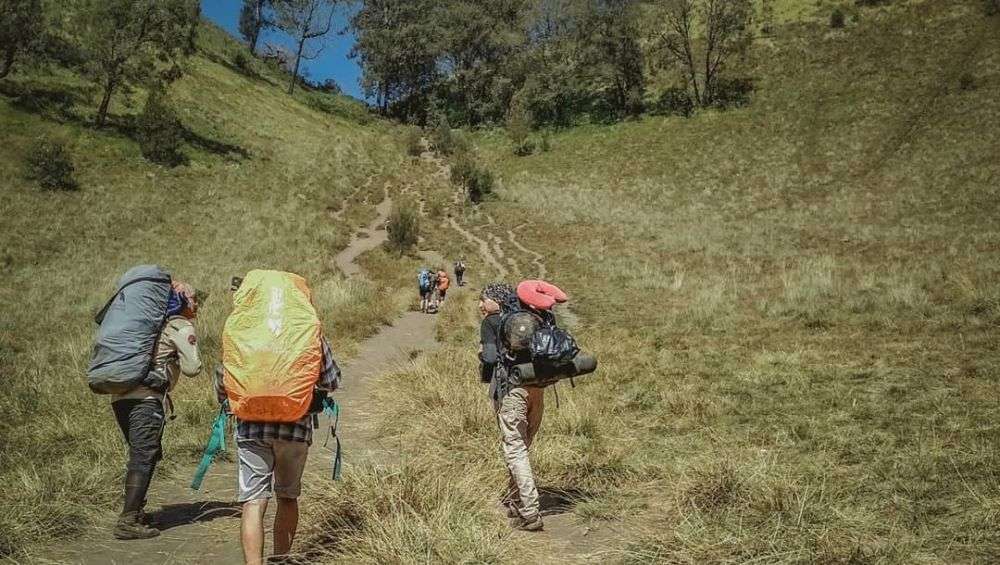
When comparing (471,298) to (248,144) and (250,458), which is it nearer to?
(250,458)

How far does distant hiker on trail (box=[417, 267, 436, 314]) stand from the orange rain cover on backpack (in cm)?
1333

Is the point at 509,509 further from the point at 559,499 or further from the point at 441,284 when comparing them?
the point at 441,284

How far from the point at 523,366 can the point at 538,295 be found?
0.61 metres

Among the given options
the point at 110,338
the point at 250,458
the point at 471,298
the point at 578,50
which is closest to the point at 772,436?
the point at 250,458

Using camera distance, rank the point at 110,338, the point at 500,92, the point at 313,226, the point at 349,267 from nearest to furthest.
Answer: the point at 110,338, the point at 349,267, the point at 313,226, the point at 500,92

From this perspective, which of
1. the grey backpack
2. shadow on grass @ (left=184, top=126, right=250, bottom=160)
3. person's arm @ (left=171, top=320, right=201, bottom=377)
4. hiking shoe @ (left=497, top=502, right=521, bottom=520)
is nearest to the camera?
the grey backpack

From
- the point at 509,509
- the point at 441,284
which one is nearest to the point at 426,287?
the point at 441,284

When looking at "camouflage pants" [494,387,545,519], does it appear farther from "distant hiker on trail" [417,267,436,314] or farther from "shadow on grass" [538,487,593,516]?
"distant hiker on trail" [417,267,436,314]

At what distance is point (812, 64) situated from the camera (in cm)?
4241

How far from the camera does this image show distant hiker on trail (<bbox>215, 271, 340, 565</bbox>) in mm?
3152

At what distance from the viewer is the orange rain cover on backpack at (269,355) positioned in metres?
3.15

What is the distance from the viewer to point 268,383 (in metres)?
3.14

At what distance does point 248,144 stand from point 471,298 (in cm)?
2547

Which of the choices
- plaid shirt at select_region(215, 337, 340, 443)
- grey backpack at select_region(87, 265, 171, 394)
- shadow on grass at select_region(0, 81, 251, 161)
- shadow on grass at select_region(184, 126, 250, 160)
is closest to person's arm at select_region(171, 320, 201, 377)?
grey backpack at select_region(87, 265, 171, 394)
